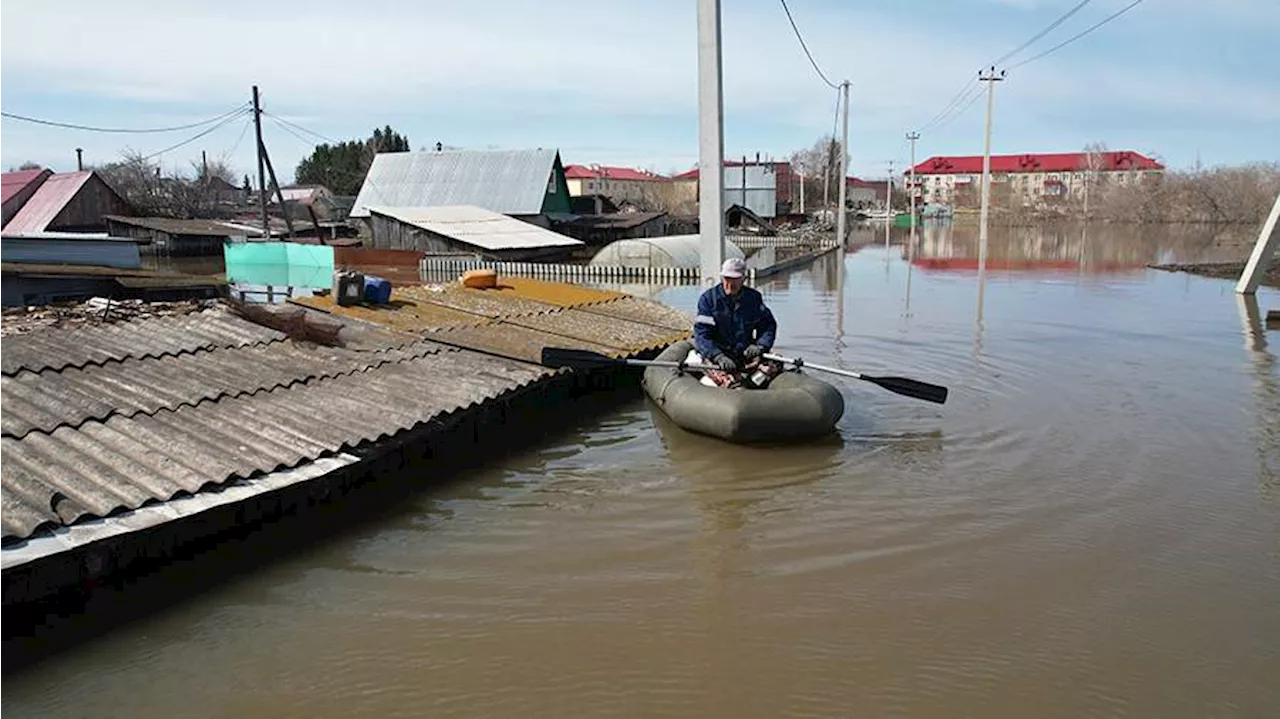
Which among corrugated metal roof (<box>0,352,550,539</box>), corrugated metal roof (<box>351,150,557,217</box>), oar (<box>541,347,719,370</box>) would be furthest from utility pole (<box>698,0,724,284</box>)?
corrugated metal roof (<box>351,150,557,217</box>)

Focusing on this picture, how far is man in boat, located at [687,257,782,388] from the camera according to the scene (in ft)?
33.0

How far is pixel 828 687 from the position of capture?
16.7 feet

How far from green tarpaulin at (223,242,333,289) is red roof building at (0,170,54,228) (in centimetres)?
2256

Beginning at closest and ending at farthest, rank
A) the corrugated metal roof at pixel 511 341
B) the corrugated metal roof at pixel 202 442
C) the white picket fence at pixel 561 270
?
1. the corrugated metal roof at pixel 202 442
2. the corrugated metal roof at pixel 511 341
3. the white picket fence at pixel 561 270

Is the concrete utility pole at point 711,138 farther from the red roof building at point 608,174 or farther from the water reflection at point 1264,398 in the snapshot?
the red roof building at point 608,174

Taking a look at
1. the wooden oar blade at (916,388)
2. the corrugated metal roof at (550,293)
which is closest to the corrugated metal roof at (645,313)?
the corrugated metal roof at (550,293)

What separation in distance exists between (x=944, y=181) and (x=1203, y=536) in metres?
153

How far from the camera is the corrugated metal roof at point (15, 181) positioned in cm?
4290

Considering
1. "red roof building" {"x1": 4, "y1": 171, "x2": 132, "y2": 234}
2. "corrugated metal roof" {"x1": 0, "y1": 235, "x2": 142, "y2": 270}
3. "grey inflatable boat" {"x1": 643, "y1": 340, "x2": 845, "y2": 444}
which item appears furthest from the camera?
"red roof building" {"x1": 4, "y1": 171, "x2": 132, "y2": 234}

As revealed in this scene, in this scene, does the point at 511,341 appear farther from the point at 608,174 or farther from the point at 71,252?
the point at 608,174

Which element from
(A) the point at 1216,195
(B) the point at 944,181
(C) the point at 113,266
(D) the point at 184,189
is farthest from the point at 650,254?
(B) the point at 944,181

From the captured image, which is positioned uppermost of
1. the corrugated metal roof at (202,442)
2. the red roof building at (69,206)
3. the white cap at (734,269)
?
the red roof building at (69,206)

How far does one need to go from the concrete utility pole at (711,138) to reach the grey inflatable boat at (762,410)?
13.8ft

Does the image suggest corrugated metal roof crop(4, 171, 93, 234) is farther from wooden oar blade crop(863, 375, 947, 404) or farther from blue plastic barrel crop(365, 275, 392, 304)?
wooden oar blade crop(863, 375, 947, 404)
